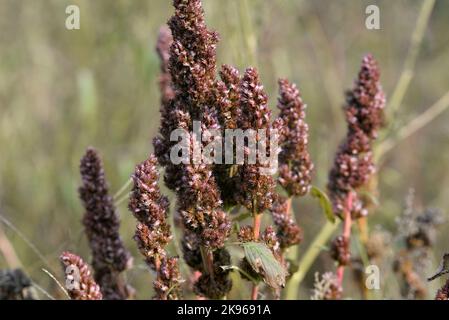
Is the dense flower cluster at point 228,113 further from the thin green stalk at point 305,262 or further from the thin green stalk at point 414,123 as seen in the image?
the thin green stalk at point 414,123

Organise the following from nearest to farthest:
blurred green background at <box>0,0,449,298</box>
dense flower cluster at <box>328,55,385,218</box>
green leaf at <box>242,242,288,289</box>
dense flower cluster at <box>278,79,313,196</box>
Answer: green leaf at <box>242,242,288,289</box> → dense flower cluster at <box>278,79,313,196</box> → dense flower cluster at <box>328,55,385,218</box> → blurred green background at <box>0,0,449,298</box>

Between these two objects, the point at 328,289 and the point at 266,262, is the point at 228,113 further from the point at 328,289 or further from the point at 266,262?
the point at 328,289

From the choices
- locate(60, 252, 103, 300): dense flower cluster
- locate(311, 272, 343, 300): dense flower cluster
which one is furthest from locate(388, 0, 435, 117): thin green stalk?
locate(60, 252, 103, 300): dense flower cluster

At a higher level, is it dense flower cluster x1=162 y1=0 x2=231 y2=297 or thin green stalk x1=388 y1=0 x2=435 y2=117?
thin green stalk x1=388 y1=0 x2=435 y2=117

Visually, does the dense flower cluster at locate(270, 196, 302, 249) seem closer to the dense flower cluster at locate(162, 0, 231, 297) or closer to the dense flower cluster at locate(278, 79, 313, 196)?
the dense flower cluster at locate(278, 79, 313, 196)

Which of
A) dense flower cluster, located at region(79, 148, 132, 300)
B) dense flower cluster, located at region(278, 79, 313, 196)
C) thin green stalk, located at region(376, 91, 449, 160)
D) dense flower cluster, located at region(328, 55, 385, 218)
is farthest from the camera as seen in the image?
thin green stalk, located at region(376, 91, 449, 160)

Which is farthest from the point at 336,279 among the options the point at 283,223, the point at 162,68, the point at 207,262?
the point at 162,68

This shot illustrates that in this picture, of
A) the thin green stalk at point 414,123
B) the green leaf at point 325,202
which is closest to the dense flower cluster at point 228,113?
the green leaf at point 325,202
